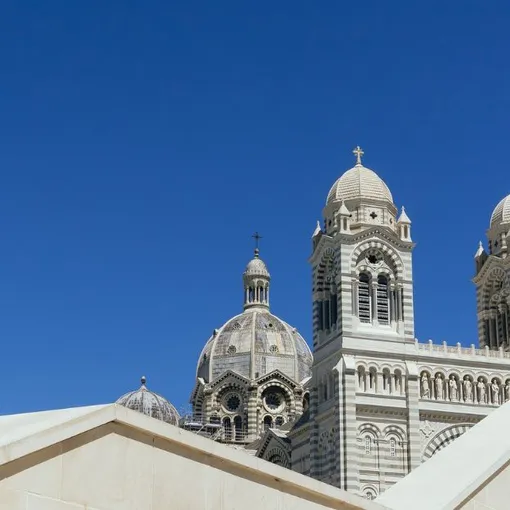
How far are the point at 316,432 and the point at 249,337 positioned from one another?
21565mm

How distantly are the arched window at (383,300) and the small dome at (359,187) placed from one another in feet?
12.1

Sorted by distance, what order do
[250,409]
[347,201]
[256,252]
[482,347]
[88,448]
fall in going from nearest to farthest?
[88,448] → [347,201] → [482,347] → [250,409] → [256,252]

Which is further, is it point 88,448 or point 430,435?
point 430,435

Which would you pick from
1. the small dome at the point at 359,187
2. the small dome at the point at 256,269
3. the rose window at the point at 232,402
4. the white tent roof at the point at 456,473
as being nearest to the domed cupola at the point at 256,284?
the small dome at the point at 256,269

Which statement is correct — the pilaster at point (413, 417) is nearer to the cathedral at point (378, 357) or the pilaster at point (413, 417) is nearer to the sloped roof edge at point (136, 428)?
the cathedral at point (378, 357)

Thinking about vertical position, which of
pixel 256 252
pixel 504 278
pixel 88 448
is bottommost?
pixel 88 448

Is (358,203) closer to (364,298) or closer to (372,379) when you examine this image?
(364,298)

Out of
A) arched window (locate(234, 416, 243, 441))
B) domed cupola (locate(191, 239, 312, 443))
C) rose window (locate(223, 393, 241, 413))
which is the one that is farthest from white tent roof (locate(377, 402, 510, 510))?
rose window (locate(223, 393, 241, 413))

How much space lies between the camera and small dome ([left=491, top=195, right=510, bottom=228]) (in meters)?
48.3

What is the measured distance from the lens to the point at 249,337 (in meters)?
64.9

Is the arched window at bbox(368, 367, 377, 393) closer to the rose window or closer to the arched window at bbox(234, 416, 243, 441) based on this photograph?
the arched window at bbox(234, 416, 243, 441)

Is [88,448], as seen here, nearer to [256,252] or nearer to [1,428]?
[1,428]

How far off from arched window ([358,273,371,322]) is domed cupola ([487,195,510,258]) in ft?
25.3

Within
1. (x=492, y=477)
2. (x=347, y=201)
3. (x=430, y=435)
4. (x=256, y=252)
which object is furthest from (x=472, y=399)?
(x=492, y=477)
